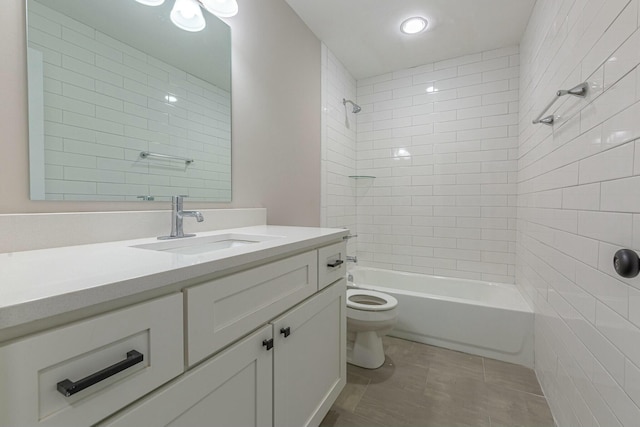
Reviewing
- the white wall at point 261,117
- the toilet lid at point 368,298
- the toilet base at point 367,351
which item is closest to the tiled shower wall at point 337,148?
the white wall at point 261,117

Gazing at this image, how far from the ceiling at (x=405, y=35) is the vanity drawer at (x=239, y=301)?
72.6 inches

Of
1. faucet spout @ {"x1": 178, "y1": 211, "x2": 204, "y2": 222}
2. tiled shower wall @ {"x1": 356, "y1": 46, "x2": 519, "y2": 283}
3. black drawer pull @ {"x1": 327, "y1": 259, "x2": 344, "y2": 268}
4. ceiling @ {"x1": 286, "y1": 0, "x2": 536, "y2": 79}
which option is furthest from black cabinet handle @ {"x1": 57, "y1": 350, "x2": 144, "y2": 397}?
tiled shower wall @ {"x1": 356, "y1": 46, "x2": 519, "y2": 283}

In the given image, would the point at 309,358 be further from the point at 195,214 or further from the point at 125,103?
the point at 125,103

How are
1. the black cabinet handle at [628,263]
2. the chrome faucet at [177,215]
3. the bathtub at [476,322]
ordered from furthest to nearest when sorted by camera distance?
→ the bathtub at [476,322]
the chrome faucet at [177,215]
the black cabinet handle at [628,263]

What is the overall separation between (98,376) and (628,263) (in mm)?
1202

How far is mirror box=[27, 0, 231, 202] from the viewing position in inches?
34.6

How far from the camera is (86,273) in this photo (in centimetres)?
53

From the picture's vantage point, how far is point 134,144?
3.59 feet

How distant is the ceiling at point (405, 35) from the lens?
6.28ft

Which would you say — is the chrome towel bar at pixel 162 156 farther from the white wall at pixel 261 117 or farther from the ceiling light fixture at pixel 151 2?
the ceiling light fixture at pixel 151 2

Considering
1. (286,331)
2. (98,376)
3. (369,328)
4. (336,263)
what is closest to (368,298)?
(369,328)

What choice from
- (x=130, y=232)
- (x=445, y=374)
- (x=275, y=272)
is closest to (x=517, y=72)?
(x=445, y=374)

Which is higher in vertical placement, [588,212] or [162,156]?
[162,156]

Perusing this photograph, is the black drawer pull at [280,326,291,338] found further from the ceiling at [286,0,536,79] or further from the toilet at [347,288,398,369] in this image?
the ceiling at [286,0,536,79]
